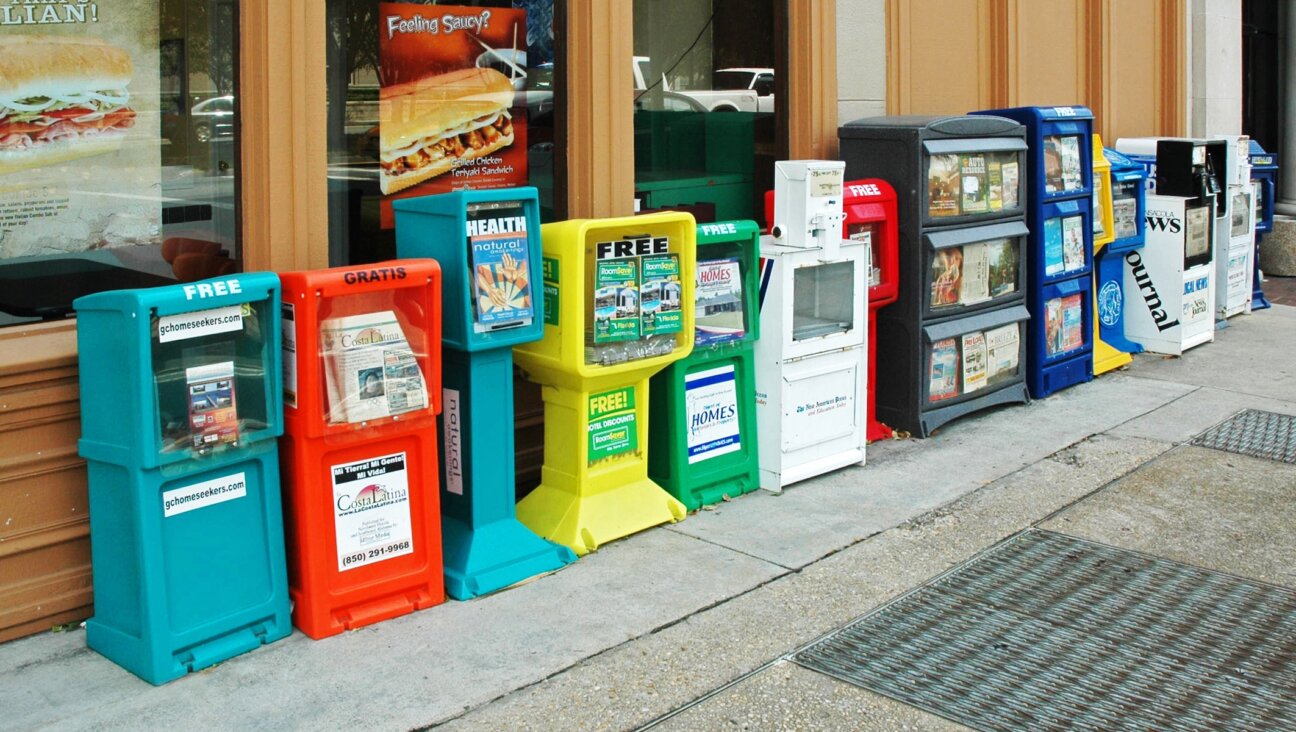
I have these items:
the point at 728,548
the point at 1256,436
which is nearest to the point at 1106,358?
the point at 1256,436

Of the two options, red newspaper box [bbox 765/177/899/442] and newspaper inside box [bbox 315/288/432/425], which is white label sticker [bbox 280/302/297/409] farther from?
red newspaper box [bbox 765/177/899/442]

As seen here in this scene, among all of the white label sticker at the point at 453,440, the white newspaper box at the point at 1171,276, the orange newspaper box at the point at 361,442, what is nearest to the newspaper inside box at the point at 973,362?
the white newspaper box at the point at 1171,276

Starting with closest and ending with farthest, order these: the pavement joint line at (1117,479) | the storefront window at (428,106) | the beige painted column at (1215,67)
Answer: the storefront window at (428,106)
the pavement joint line at (1117,479)
the beige painted column at (1215,67)

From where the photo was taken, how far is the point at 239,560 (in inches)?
184

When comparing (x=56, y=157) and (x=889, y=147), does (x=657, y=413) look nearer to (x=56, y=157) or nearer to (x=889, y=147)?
(x=889, y=147)

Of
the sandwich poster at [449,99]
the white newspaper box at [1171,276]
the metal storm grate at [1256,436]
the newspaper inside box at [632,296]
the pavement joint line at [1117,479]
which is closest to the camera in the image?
the newspaper inside box at [632,296]

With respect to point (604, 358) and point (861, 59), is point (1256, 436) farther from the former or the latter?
point (604, 358)

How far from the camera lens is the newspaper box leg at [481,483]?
5309 millimetres

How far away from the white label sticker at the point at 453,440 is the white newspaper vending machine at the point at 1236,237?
7277 mm

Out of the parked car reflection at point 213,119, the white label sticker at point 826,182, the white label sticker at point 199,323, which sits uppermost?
the parked car reflection at point 213,119

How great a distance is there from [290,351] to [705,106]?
3747 millimetres

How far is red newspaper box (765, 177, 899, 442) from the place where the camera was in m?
7.20

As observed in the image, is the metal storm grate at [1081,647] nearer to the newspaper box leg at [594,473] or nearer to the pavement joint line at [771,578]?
the pavement joint line at [771,578]

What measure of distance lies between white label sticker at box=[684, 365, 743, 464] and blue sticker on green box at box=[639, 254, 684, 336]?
378 mm
